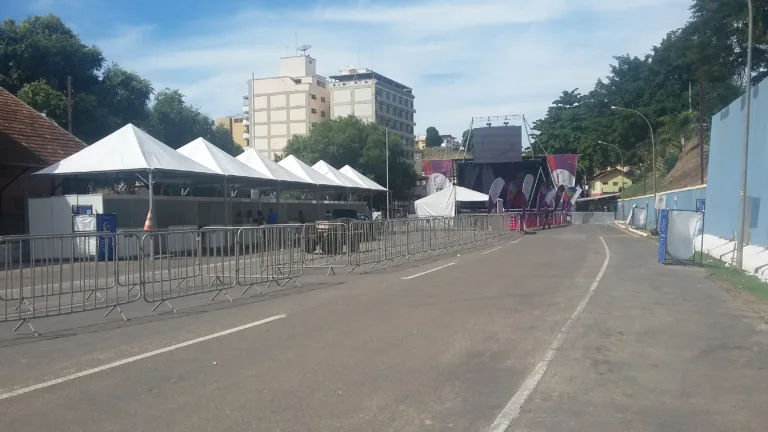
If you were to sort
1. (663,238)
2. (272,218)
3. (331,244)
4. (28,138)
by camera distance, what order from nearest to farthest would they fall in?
(331,244), (663,238), (28,138), (272,218)

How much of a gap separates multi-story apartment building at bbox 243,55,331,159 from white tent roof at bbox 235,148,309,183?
61.8 metres

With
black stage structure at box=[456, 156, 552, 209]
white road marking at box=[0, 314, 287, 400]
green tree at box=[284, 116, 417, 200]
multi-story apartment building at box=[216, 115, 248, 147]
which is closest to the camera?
white road marking at box=[0, 314, 287, 400]

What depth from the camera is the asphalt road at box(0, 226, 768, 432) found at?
5.66 meters

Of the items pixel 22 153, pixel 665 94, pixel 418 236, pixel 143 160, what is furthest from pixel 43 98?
pixel 665 94

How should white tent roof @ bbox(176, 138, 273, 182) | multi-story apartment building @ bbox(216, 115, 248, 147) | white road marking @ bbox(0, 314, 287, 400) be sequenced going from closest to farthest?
white road marking @ bbox(0, 314, 287, 400) < white tent roof @ bbox(176, 138, 273, 182) < multi-story apartment building @ bbox(216, 115, 248, 147)

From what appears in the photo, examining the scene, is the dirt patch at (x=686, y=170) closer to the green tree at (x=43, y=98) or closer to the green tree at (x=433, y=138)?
the green tree at (x=43, y=98)

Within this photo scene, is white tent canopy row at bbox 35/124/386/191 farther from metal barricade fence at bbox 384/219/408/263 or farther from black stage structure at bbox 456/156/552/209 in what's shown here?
black stage structure at bbox 456/156/552/209

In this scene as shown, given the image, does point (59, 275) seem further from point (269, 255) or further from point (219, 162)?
point (219, 162)

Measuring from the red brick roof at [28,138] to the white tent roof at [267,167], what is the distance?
8.37m

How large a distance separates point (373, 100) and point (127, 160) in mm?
79518

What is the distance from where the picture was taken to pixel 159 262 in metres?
12.0

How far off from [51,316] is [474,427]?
7731 millimetres

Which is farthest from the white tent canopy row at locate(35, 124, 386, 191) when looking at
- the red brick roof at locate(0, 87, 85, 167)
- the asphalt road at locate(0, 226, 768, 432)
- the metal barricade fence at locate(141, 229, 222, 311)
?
the asphalt road at locate(0, 226, 768, 432)

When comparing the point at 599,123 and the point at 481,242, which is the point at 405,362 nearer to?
the point at 481,242
